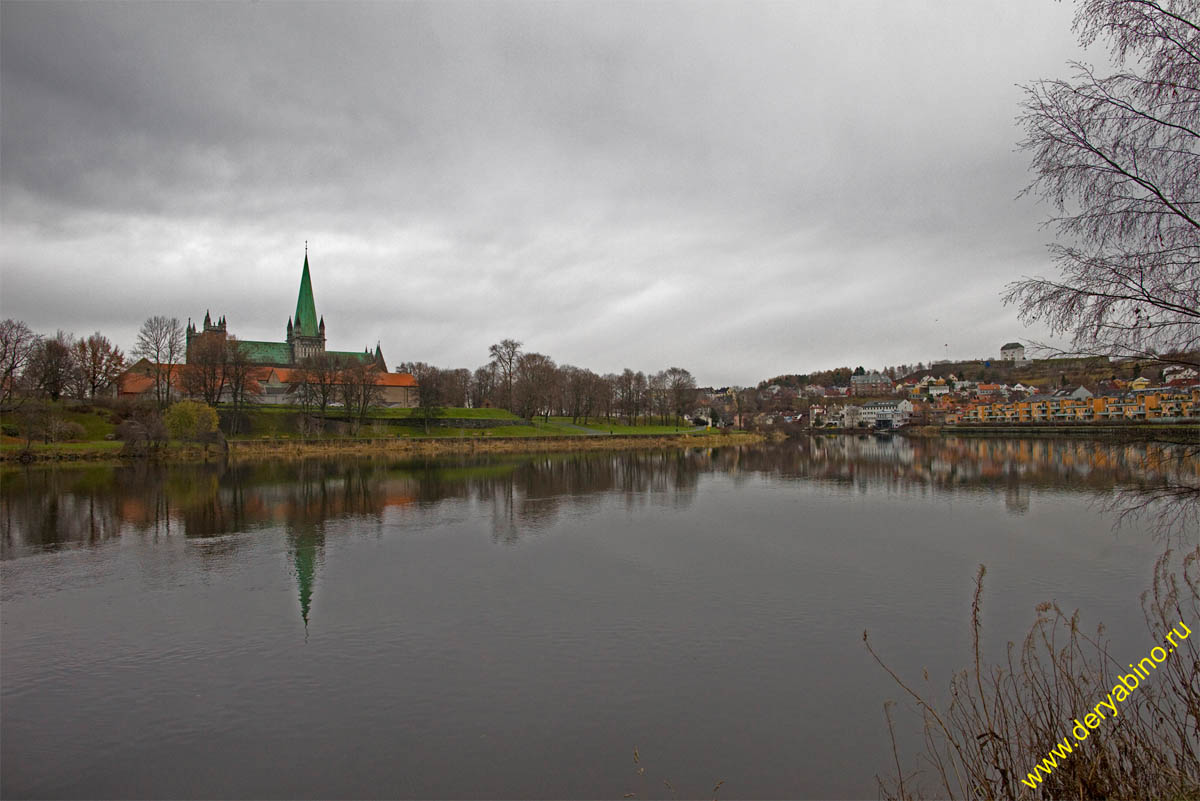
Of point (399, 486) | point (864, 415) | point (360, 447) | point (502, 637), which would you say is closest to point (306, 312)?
point (360, 447)

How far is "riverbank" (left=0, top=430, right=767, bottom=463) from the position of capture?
4381 centimetres

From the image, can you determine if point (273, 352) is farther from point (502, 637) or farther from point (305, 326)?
point (502, 637)

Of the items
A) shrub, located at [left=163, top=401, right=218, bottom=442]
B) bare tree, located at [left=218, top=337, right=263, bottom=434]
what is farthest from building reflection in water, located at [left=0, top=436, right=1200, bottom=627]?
bare tree, located at [left=218, top=337, right=263, bottom=434]

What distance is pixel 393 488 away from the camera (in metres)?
30.2

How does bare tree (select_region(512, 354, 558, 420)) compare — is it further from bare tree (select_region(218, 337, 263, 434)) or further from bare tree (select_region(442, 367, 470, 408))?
bare tree (select_region(218, 337, 263, 434))

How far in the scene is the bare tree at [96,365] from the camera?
6134 centimetres

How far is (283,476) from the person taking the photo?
3538cm

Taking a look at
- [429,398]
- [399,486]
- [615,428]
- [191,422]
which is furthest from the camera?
[615,428]

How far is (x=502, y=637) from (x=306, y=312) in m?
93.3

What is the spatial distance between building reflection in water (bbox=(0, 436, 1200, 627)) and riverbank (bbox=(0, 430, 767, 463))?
18.7 ft

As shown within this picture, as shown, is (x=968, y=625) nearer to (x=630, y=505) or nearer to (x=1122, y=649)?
(x=1122, y=649)

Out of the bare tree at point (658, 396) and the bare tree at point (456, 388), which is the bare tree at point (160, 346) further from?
the bare tree at point (658, 396)

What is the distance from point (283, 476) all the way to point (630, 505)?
20942mm

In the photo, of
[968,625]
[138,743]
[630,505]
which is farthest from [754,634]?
[630,505]
